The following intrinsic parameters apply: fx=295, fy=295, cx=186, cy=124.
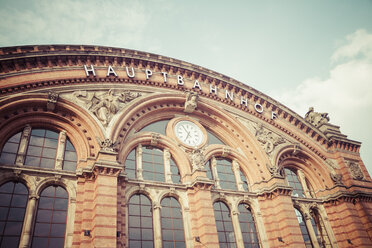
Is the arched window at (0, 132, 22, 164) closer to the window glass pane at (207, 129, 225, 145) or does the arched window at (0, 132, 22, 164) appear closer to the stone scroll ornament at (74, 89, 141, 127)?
the stone scroll ornament at (74, 89, 141, 127)

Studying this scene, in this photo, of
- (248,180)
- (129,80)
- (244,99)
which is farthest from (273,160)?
(129,80)

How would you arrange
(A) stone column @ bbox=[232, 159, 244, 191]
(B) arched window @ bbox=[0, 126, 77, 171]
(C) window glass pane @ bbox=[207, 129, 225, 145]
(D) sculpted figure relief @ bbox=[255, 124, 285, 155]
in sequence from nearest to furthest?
(B) arched window @ bbox=[0, 126, 77, 171] < (A) stone column @ bbox=[232, 159, 244, 191] < (C) window glass pane @ bbox=[207, 129, 225, 145] < (D) sculpted figure relief @ bbox=[255, 124, 285, 155]

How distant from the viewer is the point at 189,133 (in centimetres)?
2120

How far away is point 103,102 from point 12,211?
295 inches

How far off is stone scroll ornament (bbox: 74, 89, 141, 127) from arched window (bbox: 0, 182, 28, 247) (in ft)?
18.0

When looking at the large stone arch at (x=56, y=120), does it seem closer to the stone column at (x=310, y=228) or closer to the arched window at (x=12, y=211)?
the arched window at (x=12, y=211)

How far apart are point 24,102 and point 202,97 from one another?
481 inches

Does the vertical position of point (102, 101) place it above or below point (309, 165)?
above

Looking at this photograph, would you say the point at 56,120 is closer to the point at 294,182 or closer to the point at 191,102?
the point at 191,102

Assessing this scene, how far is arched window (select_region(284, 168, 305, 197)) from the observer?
74.9 feet

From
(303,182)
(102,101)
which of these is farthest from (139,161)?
(303,182)

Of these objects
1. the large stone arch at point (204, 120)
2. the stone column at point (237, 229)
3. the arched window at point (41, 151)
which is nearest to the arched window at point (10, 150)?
the arched window at point (41, 151)

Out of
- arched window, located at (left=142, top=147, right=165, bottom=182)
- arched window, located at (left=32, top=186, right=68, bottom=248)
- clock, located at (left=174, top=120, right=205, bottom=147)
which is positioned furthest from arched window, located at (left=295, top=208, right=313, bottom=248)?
arched window, located at (left=32, top=186, right=68, bottom=248)

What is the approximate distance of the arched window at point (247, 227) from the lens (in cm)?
1841
